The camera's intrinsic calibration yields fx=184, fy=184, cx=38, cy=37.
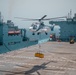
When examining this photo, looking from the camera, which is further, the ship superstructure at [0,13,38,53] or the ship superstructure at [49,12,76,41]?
the ship superstructure at [49,12,76,41]

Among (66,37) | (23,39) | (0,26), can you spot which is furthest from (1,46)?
(66,37)

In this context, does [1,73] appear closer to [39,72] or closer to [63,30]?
[39,72]

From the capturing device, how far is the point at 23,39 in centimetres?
7656

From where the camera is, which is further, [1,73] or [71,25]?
[71,25]

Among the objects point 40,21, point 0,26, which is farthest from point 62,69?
point 0,26

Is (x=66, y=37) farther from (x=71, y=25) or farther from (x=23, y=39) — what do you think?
(x=23, y=39)

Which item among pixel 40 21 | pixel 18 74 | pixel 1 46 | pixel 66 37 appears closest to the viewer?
pixel 18 74

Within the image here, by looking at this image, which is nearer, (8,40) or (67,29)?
(8,40)

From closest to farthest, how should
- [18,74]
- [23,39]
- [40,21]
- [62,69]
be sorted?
1. [18,74]
2. [62,69]
3. [40,21]
4. [23,39]

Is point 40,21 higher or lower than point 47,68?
higher

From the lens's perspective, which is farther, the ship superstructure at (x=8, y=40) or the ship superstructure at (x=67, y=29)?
the ship superstructure at (x=67, y=29)

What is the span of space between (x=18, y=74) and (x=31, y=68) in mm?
3402

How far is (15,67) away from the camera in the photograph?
78.4 feet

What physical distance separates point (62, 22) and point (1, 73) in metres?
55.5
